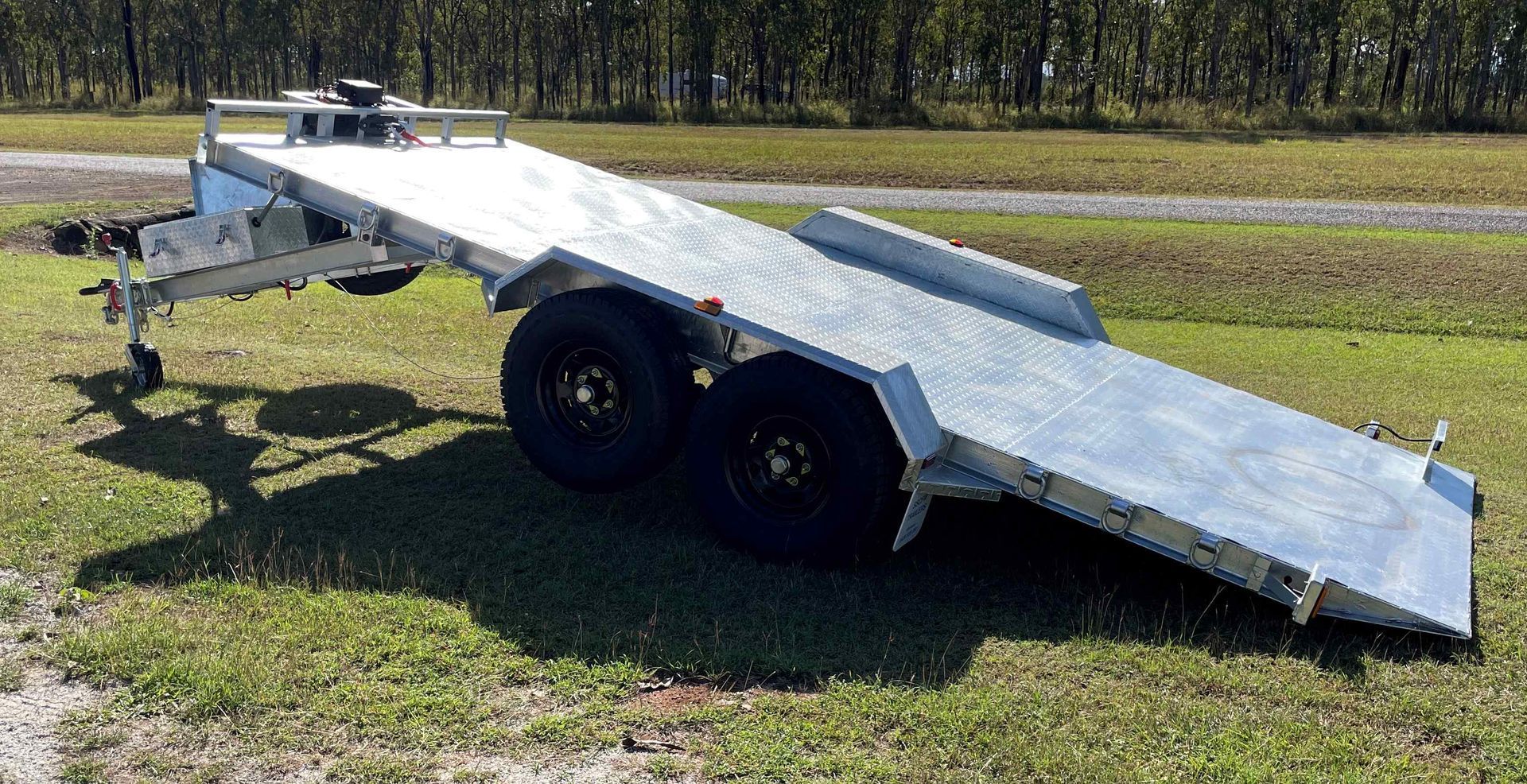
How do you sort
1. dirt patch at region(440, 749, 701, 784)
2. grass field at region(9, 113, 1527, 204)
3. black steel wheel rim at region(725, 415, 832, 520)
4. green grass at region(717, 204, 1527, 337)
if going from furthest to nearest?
grass field at region(9, 113, 1527, 204) → green grass at region(717, 204, 1527, 337) → black steel wheel rim at region(725, 415, 832, 520) → dirt patch at region(440, 749, 701, 784)

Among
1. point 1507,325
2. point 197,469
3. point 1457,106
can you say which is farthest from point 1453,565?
point 1457,106

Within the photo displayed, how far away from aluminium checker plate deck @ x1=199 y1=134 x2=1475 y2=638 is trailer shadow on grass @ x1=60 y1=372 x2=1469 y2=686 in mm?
378

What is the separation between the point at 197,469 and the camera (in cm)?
679

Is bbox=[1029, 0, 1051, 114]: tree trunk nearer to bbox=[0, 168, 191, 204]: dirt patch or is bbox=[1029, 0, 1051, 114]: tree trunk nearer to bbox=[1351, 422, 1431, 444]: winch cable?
bbox=[0, 168, 191, 204]: dirt patch

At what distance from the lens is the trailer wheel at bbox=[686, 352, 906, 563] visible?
5.20m

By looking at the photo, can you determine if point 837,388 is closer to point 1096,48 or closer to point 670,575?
point 670,575

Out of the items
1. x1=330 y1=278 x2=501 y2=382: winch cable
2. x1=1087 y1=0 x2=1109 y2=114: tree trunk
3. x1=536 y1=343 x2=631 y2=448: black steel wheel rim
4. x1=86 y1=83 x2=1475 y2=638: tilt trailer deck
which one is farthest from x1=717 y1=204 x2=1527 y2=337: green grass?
x1=1087 y1=0 x2=1109 y2=114: tree trunk

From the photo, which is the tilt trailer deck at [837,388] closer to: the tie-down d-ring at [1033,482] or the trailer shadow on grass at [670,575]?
the tie-down d-ring at [1033,482]

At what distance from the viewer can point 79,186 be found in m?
21.9

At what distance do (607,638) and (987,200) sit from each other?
18835mm

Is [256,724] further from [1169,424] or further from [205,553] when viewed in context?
[1169,424]

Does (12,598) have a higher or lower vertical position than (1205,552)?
lower

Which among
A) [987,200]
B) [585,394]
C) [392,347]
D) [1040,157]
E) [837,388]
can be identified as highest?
[1040,157]

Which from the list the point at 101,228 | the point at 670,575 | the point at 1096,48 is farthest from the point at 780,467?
the point at 1096,48
